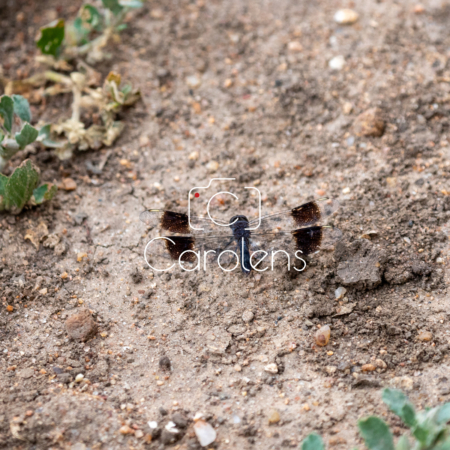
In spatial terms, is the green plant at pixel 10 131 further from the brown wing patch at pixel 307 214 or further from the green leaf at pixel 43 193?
the brown wing patch at pixel 307 214

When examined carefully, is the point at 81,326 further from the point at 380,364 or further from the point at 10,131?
the point at 380,364

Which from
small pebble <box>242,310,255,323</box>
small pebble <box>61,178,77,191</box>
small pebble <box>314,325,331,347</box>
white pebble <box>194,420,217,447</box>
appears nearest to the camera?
white pebble <box>194,420,217,447</box>

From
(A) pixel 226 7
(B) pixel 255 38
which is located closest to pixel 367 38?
(B) pixel 255 38

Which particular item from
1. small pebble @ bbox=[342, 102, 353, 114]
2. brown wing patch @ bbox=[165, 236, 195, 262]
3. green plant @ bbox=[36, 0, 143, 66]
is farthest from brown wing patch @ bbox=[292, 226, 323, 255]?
green plant @ bbox=[36, 0, 143, 66]

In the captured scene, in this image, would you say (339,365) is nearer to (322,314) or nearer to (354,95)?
(322,314)

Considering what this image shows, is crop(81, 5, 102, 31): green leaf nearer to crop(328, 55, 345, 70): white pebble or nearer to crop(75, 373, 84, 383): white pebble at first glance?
crop(328, 55, 345, 70): white pebble

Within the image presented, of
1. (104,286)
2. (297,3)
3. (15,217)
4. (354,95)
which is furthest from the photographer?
(297,3)
